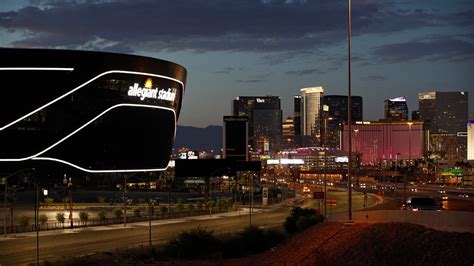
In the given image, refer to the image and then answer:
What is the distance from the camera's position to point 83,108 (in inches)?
3647

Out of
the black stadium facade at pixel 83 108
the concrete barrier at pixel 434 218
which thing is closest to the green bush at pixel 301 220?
the concrete barrier at pixel 434 218

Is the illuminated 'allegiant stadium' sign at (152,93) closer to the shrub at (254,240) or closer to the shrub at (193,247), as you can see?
the shrub at (254,240)

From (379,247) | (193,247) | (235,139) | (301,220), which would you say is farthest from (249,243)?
(235,139)

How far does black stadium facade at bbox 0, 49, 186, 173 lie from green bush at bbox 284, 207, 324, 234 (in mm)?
47856

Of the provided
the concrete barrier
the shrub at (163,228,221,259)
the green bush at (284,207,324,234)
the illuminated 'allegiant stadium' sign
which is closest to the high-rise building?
the illuminated 'allegiant stadium' sign

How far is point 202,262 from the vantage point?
109 feet

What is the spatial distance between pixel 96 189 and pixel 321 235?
93971 mm

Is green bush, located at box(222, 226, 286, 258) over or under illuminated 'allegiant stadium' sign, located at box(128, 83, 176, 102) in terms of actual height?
under

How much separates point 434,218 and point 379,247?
450 cm

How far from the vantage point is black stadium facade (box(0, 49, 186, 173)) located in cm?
8712

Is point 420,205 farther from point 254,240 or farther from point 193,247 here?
point 193,247

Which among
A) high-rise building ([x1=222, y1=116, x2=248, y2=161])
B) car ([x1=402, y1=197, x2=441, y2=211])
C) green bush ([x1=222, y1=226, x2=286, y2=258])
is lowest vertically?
green bush ([x1=222, y1=226, x2=286, y2=258])

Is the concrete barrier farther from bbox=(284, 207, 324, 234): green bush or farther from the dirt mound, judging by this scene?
bbox=(284, 207, 324, 234): green bush

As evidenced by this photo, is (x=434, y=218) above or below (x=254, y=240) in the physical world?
above
